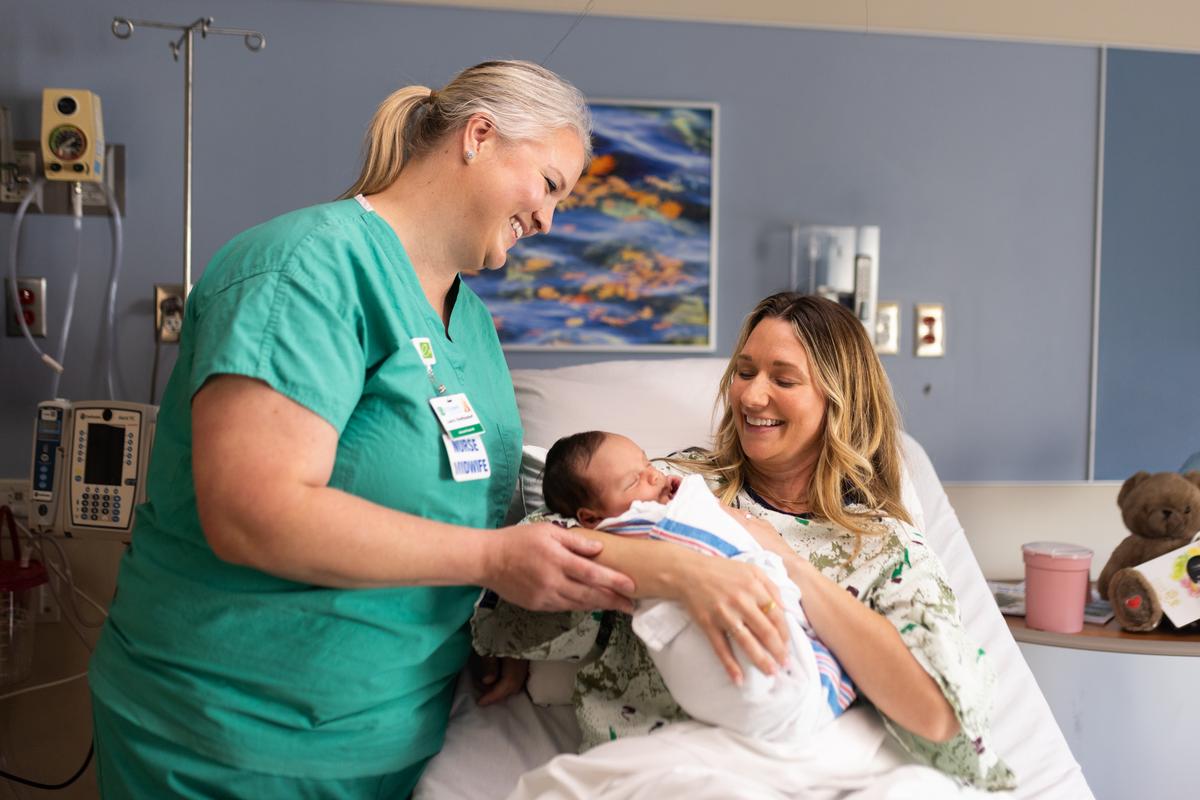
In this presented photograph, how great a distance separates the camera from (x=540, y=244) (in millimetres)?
2650

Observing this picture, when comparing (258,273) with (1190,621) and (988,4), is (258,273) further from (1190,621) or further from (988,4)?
(988,4)

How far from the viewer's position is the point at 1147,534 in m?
2.34

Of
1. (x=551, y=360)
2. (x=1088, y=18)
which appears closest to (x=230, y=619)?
(x=551, y=360)

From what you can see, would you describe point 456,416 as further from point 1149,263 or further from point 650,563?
point 1149,263

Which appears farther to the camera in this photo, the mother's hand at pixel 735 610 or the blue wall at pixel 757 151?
the blue wall at pixel 757 151

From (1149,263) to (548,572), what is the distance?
92.9 inches

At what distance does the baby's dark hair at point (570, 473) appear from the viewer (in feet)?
4.91

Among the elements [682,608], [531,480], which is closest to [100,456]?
[531,480]

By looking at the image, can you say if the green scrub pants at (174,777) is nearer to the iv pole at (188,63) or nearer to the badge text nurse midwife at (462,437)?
the badge text nurse midwife at (462,437)

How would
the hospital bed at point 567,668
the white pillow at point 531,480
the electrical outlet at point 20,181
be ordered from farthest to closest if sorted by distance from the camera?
the electrical outlet at point 20,181, the white pillow at point 531,480, the hospital bed at point 567,668

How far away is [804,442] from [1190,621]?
1.15 metres

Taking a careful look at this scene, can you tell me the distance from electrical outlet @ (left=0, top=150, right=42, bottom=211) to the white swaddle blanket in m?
1.87

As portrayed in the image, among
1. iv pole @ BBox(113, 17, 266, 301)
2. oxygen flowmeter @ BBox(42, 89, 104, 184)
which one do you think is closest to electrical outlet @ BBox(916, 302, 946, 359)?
iv pole @ BBox(113, 17, 266, 301)

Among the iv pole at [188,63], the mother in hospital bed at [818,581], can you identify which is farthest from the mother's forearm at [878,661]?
the iv pole at [188,63]
